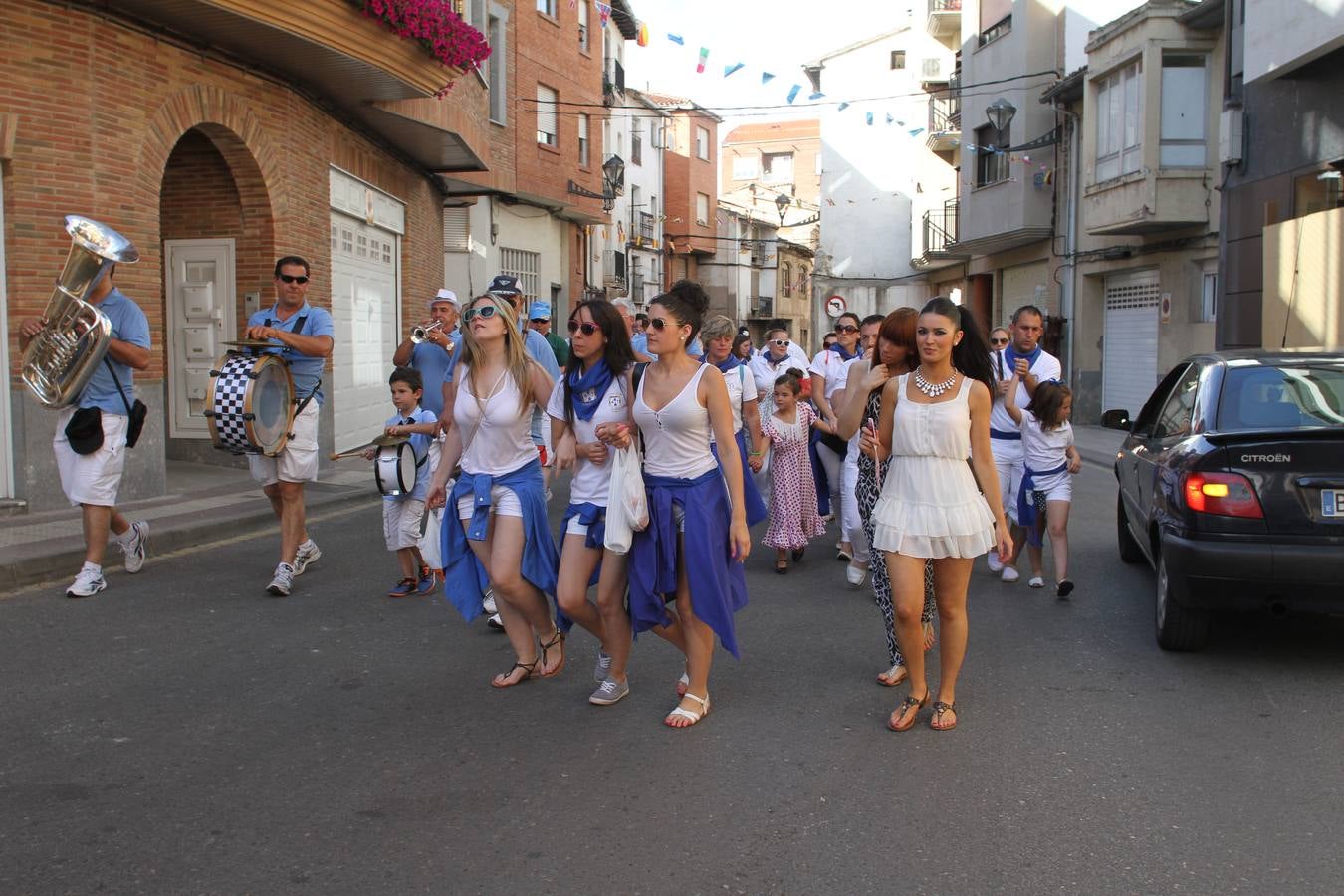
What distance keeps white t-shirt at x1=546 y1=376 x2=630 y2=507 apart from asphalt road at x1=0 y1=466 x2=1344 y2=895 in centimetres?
92

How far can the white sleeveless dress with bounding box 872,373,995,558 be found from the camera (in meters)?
4.68

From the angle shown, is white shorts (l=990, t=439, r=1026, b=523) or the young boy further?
white shorts (l=990, t=439, r=1026, b=523)

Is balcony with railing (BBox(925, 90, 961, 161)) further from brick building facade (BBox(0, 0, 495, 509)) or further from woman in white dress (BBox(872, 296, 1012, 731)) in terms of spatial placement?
woman in white dress (BBox(872, 296, 1012, 731))

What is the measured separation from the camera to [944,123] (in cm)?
3316

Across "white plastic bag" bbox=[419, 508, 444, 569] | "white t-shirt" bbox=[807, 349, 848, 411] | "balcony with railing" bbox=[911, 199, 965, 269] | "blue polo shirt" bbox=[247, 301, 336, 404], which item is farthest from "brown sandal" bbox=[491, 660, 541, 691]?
"balcony with railing" bbox=[911, 199, 965, 269]

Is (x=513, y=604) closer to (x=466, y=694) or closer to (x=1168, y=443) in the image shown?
(x=466, y=694)

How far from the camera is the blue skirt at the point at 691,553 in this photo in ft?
15.6

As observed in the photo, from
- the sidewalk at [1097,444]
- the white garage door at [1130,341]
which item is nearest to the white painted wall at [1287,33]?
the sidewalk at [1097,444]

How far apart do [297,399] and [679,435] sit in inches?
138

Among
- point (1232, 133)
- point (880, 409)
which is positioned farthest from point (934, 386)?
point (1232, 133)

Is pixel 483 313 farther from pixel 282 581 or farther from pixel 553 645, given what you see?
pixel 282 581

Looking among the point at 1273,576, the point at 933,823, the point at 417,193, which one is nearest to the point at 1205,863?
the point at 933,823

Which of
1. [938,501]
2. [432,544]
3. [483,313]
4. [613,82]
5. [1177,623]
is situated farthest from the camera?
[613,82]

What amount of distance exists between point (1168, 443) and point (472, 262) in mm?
19932
